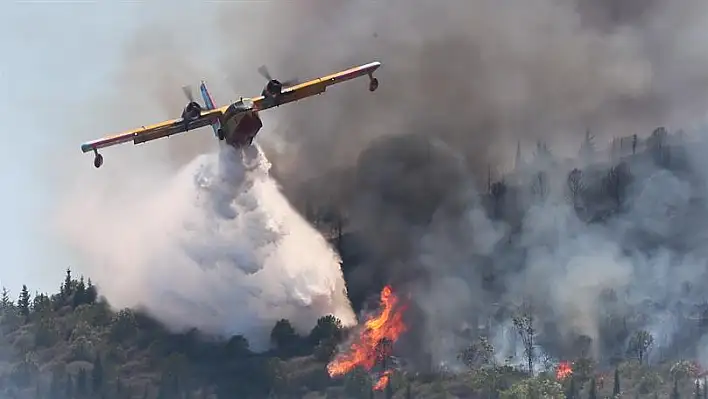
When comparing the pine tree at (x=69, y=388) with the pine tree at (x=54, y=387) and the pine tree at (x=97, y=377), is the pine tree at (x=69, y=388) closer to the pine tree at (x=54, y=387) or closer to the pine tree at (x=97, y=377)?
the pine tree at (x=54, y=387)

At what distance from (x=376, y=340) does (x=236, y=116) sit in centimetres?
2925

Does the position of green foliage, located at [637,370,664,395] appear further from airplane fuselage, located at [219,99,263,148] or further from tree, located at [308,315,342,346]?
airplane fuselage, located at [219,99,263,148]

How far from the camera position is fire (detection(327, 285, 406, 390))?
12681cm

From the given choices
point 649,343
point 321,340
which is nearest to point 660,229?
point 649,343

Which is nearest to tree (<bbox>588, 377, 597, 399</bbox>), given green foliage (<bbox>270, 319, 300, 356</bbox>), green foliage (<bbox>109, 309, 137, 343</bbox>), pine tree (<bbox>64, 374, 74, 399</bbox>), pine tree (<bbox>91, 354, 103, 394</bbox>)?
green foliage (<bbox>270, 319, 300, 356</bbox>)

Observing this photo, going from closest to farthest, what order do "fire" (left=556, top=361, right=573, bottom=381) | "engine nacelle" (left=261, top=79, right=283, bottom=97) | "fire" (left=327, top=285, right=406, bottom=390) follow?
"engine nacelle" (left=261, top=79, right=283, bottom=97) < "fire" (left=556, top=361, right=573, bottom=381) < "fire" (left=327, top=285, right=406, bottom=390)

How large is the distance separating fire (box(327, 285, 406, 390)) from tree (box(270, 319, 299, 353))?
14.2 ft

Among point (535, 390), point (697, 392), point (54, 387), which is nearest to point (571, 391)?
point (535, 390)

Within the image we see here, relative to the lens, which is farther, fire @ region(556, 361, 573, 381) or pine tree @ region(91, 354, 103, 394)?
pine tree @ region(91, 354, 103, 394)

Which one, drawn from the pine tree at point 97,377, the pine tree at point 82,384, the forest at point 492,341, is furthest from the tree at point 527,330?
the pine tree at point 82,384

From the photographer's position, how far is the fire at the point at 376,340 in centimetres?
12681

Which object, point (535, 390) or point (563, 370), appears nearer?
point (535, 390)

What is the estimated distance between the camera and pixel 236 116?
361ft

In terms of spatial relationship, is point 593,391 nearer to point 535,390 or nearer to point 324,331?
point 535,390
